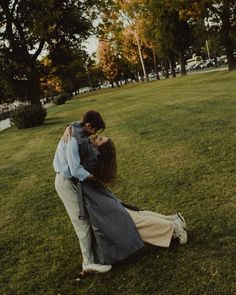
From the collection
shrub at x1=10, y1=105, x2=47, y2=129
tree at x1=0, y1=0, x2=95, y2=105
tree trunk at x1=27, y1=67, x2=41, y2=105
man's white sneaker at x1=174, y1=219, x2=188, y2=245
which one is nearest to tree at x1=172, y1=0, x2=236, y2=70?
tree at x1=0, y1=0, x2=95, y2=105

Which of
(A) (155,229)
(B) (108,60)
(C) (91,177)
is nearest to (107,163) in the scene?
(C) (91,177)

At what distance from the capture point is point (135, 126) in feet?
53.2

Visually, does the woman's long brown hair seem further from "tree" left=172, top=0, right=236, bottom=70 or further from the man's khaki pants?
"tree" left=172, top=0, right=236, bottom=70

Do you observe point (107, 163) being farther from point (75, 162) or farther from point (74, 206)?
point (74, 206)

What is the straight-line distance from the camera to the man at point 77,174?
4.75 m

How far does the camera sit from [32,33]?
28.6 metres

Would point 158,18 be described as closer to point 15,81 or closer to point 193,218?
point 15,81

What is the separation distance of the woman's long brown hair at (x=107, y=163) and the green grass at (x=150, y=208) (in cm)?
116

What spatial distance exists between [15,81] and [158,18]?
25.8 metres

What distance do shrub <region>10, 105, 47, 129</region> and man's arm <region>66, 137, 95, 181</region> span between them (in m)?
20.0

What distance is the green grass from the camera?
4828 millimetres

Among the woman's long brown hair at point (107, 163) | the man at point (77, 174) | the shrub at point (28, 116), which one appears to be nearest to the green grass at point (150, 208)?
the man at point (77, 174)

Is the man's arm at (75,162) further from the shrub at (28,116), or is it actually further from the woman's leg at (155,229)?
the shrub at (28,116)

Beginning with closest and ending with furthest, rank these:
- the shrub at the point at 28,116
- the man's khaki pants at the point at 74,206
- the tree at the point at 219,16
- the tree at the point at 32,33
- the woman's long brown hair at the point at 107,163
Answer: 1. the woman's long brown hair at the point at 107,163
2. the man's khaki pants at the point at 74,206
3. the shrub at the point at 28,116
4. the tree at the point at 32,33
5. the tree at the point at 219,16
